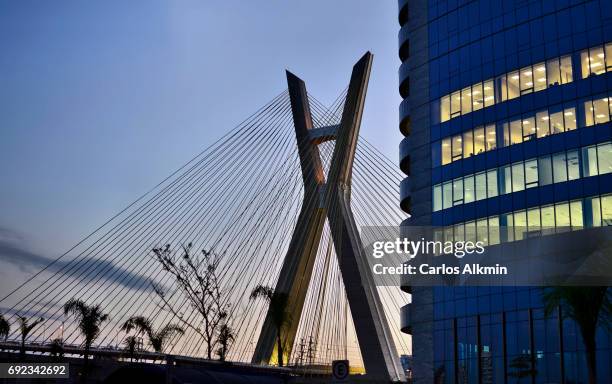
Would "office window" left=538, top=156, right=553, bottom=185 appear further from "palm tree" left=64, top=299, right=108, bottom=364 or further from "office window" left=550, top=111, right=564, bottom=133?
"palm tree" left=64, top=299, right=108, bottom=364

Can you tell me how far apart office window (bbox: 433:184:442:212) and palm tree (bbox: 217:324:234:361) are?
24839mm

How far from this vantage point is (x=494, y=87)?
68062mm

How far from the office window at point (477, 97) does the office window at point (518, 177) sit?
6723 mm

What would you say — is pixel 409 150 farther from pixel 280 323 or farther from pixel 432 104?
pixel 280 323

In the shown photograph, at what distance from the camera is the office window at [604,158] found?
5911cm

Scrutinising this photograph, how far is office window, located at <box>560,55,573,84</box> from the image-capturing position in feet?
207

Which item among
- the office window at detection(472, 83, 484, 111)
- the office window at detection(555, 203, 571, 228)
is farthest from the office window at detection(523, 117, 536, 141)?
the office window at detection(555, 203, 571, 228)

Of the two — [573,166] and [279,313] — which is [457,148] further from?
[279,313]

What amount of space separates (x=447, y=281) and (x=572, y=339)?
12620 millimetres

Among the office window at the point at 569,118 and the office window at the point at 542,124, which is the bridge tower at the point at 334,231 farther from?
the office window at the point at 569,118

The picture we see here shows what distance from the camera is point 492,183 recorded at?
218 ft

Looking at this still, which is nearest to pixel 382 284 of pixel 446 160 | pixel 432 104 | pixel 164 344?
pixel 446 160

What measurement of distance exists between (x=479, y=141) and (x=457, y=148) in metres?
2.48

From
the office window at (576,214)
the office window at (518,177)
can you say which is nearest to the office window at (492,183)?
the office window at (518,177)
